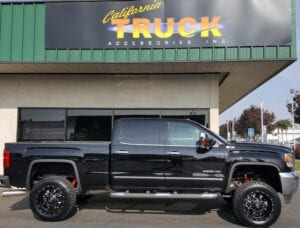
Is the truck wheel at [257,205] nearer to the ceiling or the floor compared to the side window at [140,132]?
nearer to the floor

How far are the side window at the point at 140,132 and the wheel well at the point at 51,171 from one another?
4.10 feet

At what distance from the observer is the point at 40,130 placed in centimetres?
1386

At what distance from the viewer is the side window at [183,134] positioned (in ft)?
28.5

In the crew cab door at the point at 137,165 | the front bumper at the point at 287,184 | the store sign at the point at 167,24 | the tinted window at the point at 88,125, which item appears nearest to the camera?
the front bumper at the point at 287,184

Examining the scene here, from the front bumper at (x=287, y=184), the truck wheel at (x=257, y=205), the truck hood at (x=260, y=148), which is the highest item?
the truck hood at (x=260, y=148)

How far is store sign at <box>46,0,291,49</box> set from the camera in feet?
38.6

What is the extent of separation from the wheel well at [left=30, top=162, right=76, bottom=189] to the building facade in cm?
412

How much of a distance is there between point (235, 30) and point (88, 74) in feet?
15.9

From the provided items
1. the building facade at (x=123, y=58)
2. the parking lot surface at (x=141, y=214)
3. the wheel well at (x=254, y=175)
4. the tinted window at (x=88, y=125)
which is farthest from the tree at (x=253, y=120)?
the wheel well at (x=254, y=175)

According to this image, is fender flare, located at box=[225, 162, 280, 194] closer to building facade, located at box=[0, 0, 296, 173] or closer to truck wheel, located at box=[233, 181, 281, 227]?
truck wheel, located at box=[233, 181, 281, 227]

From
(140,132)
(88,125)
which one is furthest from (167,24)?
(140,132)

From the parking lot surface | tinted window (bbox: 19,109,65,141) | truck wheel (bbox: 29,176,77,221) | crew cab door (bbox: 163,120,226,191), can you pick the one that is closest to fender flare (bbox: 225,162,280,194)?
crew cab door (bbox: 163,120,226,191)

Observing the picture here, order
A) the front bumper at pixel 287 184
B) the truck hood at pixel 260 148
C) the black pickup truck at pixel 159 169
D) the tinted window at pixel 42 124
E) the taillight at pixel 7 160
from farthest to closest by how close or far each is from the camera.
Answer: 1. the tinted window at pixel 42 124
2. the taillight at pixel 7 160
3. the truck hood at pixel 260 148
4. the black pickup truck at pixel 159 169
5. the front bumper at pixel 287 184

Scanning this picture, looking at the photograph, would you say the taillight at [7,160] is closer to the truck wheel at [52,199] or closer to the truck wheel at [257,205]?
the truck wheel at [52,199]
